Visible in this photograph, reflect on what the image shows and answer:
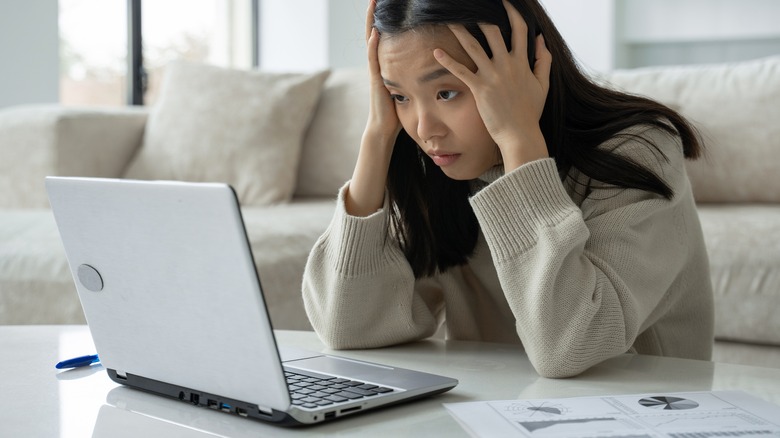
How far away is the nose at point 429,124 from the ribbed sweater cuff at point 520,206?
12 cm

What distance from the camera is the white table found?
692 millimetres

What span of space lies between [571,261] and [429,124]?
229 millimetres

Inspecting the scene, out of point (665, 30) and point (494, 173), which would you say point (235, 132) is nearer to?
point (494, 173)

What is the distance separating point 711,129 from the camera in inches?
103

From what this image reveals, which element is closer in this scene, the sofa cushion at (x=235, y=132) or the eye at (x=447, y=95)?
the eye at (x=447, y=95)

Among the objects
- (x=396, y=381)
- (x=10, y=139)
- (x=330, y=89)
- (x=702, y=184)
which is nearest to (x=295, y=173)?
(x=330, y=89)

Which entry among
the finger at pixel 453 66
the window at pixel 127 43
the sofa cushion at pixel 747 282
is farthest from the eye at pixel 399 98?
the window at pixel 127 43

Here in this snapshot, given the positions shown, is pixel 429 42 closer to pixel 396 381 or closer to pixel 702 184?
pixel 396 381

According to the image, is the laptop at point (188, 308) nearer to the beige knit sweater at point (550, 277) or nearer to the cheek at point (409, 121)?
the beige knit sweater at point (550, 277)

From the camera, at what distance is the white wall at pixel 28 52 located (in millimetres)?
3482

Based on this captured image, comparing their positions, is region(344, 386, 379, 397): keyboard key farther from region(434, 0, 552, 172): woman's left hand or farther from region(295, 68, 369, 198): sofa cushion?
region(295, 68, 369, 198): sofa cushion

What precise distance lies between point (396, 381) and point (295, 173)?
7.29 ft

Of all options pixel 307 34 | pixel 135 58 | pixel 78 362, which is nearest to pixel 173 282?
pixel 78 362

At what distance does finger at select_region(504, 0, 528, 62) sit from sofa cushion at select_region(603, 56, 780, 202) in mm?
1634
